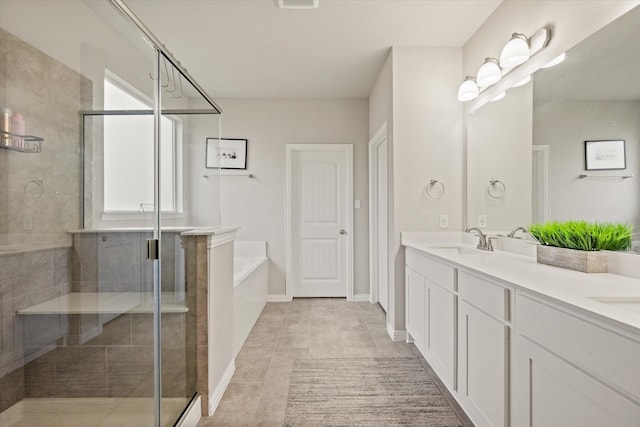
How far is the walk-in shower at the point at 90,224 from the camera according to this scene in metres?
1.05

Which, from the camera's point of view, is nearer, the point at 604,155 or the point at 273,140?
the point at 604,155

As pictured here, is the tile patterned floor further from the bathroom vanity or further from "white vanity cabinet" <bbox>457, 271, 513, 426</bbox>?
"white vanity cabinet" <bbox>457, 271, 513, 426</bbox>

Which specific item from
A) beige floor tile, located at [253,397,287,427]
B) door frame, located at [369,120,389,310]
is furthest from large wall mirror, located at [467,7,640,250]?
beige floor tile, located at [253,397,287,427]

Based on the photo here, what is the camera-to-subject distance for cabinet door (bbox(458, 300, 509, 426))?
134cm

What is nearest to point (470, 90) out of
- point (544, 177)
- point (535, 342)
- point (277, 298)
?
point (544, 177)

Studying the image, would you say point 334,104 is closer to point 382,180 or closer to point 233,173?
point 382,180

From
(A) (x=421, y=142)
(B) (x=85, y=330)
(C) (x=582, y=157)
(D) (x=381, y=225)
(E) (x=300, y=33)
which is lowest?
(B) (x=85, y=330)

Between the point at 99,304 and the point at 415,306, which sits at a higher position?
the point at 99,304

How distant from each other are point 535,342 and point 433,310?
102 cm

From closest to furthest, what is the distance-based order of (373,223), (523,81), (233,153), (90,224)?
(90,224)
(523,81)
(373,223)
(233,153)

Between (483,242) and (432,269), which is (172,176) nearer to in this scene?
(432,269)

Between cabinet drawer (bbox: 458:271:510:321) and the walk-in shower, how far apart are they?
4.82 feet

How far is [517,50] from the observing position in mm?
2020

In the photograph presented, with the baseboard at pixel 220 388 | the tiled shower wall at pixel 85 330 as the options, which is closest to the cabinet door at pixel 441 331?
the baseboard at pixel 220 388
